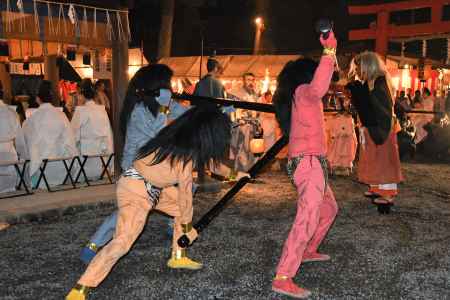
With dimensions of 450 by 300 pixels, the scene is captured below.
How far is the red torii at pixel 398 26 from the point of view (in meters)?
12.8

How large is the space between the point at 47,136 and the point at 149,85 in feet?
12.1

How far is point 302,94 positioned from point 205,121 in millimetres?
816

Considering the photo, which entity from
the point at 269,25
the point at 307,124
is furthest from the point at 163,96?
the point at 269,25

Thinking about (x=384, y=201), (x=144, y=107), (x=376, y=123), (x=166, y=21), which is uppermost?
(x=166, y=21)

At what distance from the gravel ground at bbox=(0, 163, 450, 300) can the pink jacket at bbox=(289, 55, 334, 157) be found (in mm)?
1171

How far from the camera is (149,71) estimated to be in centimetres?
413

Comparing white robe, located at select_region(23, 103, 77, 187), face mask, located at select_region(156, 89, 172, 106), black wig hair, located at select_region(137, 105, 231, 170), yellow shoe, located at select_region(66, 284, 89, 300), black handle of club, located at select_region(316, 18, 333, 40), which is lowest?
yellow shoe, located at select_region(66, 284, 89, 300)

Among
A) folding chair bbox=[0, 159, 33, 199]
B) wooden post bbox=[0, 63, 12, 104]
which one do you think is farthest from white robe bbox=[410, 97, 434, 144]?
wooden post bbox=[0, 63, 12, 104]

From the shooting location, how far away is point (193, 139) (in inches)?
132

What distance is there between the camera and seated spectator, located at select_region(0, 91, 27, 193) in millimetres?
6984

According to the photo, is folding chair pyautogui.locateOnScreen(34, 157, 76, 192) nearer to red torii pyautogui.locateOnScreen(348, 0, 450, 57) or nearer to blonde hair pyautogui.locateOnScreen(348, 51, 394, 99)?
blonde hair pyautogui.locateOnScreen(348, 51, 394, 99)

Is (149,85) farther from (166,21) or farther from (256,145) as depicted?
(166,21)

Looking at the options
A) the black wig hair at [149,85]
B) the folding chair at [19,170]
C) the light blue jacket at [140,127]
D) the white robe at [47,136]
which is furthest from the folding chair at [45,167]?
the black wig hair at [149,85]

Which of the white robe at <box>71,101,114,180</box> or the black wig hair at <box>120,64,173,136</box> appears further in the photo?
the white robe at <box>71,101,114,180</box>
